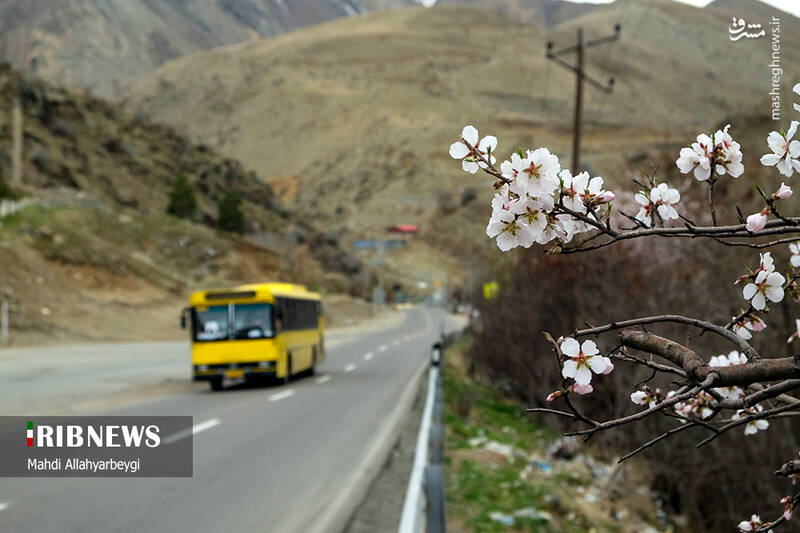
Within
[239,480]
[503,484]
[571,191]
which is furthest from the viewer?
[503,484]

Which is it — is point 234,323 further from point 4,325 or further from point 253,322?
point 4,325

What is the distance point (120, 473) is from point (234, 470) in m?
1.23

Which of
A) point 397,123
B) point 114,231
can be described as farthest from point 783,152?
point 397,123

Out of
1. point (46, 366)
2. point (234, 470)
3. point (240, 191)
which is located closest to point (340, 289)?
point (240, 191)

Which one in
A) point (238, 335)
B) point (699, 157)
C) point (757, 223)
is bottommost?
point (238, 335)

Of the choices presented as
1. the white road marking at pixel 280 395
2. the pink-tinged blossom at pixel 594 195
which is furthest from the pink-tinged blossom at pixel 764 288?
the white road marking at pixel 280 395

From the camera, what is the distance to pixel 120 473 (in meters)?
9.23

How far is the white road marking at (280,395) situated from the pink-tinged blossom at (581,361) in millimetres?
15577

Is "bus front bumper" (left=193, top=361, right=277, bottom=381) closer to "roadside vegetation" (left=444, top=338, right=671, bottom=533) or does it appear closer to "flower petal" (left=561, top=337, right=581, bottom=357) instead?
"roadside vegetation" (left=444, top=338, right=671, bottom=533)

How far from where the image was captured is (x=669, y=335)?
35.6 feet

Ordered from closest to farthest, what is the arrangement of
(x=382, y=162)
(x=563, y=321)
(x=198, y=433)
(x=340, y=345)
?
(x=198, y=433)
(x=563, y=321)
(x=340, y=345)
(x=382, y=162)

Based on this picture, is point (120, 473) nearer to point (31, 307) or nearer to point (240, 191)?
point (31, 307)

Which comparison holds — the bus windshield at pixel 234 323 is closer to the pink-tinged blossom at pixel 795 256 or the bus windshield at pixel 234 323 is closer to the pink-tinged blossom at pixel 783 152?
the pink-tinged blossom at pixel 795 256

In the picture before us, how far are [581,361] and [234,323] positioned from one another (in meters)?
18.2
